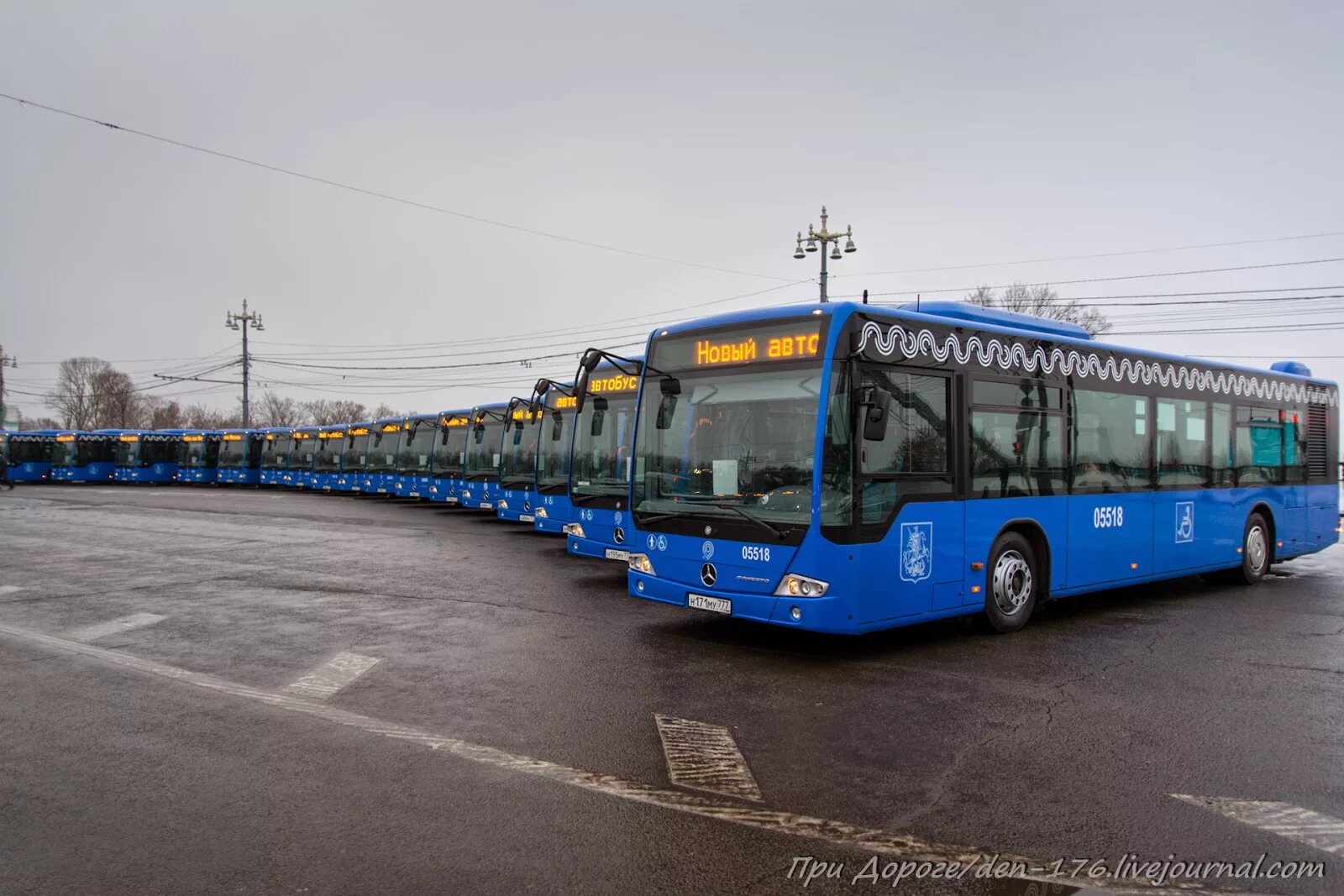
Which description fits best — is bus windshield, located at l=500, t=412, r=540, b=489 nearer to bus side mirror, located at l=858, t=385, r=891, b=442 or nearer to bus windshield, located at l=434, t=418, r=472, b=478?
bus windshield, located at l=434, t=418, r=472, b=478

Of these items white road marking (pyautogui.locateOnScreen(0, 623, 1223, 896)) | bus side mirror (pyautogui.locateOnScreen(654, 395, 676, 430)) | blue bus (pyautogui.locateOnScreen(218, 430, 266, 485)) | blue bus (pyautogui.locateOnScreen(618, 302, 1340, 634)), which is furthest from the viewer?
blue bus (pyautogui.locateOnScreen(218, 430, 266, 485))

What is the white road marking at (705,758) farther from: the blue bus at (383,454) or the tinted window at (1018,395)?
the blue bus at (383,454)

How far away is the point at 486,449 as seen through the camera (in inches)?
966

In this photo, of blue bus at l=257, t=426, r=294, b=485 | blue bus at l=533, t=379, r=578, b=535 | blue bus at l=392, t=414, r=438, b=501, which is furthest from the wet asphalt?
blue bus at l=257, t=426, r=294, b=485

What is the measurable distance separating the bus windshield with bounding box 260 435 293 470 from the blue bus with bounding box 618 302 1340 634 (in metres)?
42.8

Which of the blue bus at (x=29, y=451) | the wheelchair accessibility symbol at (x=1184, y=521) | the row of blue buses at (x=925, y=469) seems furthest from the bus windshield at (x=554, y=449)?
the blue bus at (x=29, y=451)

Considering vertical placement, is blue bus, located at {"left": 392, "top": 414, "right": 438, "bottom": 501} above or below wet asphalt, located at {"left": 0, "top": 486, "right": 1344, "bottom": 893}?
above

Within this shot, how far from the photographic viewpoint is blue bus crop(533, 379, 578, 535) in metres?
16.6

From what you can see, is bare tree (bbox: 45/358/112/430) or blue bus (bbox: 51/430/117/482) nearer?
blue bus (bbox: 51/430/117/482)

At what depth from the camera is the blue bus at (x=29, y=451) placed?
173ft

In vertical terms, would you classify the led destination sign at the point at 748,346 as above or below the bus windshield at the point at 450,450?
above

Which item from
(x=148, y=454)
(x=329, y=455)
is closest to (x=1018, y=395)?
(x=329, y=455)

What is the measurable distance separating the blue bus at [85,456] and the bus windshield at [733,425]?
55.9m

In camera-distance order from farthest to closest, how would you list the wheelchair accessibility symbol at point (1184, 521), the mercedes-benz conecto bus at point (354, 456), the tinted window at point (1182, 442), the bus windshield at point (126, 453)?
the bus windshield at point (126, 453) < the mercedes-benz conecto bus at point (354, 456) < the wheelchair accessibility symbol at point (1184, 521) < the tinted window at point (1182, 442)
